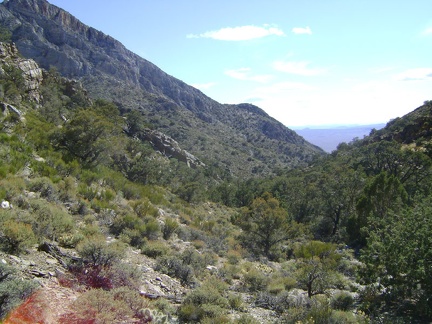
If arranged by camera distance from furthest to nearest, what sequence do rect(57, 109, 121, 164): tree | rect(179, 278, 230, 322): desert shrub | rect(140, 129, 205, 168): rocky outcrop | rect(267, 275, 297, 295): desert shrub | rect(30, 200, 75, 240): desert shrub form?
rect(140, 129, 205, 168): rocky outcrop
rect(57, 109, 121, 164): tree
rect(267, 275, 297, 295): desert shrub
rect(30, 200, 75, 240): desert shrub
rect(179, 278, 230, 322): desert shrub

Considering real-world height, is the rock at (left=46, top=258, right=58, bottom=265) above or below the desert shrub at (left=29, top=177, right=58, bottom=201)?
below

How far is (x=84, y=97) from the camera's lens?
53375 millimetres

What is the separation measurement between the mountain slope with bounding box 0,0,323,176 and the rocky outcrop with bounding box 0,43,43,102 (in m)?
31.5

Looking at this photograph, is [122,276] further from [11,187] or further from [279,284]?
[11,187]

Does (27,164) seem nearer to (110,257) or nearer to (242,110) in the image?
(110,257)

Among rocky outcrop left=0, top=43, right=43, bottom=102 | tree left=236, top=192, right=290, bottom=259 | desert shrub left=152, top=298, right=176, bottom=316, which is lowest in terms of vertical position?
tree left=236, top=192, right=290, bottom=259

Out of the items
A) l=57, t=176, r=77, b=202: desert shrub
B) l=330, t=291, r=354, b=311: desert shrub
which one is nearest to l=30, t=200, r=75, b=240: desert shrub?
l=57, t=176, r=77, b=202: desert shrub

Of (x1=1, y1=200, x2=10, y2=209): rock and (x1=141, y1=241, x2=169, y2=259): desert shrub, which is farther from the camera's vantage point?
(x1=141, y1=241, x2=169, y2=259): desert shrub

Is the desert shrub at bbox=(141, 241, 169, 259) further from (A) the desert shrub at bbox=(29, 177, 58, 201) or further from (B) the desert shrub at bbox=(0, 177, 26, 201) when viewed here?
(B) the desert shrub at bbox=(0, 177, 26, 201)

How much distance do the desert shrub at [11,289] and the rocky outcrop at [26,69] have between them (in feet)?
122

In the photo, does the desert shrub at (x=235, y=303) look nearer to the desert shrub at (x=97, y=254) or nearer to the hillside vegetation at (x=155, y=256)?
the hillside vegetation at (x=155, y=256)

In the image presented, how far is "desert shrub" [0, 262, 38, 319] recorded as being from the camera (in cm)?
527

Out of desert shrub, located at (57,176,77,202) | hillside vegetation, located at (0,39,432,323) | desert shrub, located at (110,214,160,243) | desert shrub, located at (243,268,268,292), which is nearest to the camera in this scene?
hillside vegetation, located at (0,39,432,323)

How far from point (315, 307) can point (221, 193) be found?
1677 inches
